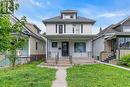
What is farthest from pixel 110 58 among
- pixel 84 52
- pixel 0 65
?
pixel 0 65

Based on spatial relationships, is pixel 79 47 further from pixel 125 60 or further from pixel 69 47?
pixel 125 60

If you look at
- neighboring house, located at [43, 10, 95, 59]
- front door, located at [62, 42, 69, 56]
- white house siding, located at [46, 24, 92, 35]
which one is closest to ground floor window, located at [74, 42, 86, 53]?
neighboring house, located at [43, 10, 95, 59]

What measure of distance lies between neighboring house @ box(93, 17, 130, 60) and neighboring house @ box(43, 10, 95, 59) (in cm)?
305

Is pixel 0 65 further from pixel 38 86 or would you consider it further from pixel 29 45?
pixel 38 86

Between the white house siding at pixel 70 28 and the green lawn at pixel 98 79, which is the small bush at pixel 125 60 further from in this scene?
the green lawn at pixel 98 79

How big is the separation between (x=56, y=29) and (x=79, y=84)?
2294cm

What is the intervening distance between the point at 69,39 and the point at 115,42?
20.7ft

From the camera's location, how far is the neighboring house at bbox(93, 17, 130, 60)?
31961mm

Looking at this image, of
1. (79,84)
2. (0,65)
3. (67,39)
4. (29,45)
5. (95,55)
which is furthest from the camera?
(95,55)

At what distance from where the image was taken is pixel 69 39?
35719 mm

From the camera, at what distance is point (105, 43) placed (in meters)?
39.8

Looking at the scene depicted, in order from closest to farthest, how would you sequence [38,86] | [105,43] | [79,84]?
[38,86], [79,84], [105,43]

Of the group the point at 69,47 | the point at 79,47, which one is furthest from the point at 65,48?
the point at 79,47

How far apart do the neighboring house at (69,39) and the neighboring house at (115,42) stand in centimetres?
305
